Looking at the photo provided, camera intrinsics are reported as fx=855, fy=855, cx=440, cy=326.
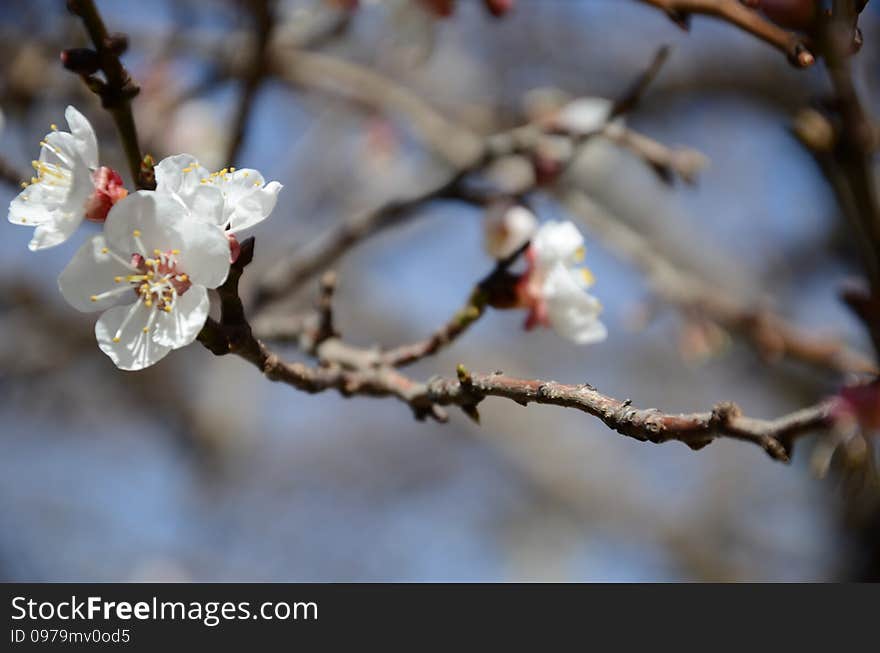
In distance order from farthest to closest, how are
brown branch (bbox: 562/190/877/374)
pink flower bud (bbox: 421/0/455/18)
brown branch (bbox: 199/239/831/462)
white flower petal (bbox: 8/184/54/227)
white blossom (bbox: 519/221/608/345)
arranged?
1. brown branch (bbox: 562/190/877/374)
2. pink flower bud (bbox: 421/0/455/18)
3. white blossom (bbox: 519/221/608/345)
4. white flower petal (bbox: 8/184/54/227)
5. brown branch (bbox: 199/239/831/462)

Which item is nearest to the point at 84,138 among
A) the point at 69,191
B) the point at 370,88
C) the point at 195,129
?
the point at 69,191

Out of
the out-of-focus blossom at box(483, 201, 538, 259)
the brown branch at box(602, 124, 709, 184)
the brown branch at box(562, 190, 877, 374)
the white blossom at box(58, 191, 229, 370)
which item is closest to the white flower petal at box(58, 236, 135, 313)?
the white blossom at box(58, 191, 229, 370)

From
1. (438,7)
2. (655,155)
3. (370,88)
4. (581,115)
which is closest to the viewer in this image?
(655,155)

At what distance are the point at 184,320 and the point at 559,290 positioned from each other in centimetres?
62

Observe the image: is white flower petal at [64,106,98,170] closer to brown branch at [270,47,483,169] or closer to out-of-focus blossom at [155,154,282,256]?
out-of-focus blossom at [155,154,282,256]

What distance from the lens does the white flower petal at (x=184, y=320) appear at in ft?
3.22

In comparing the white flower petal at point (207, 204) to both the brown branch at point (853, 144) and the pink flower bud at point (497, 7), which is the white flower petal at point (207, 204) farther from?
the pink flower bud at point (497, 7)

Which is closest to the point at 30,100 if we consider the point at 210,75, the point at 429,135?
the point at 210,75

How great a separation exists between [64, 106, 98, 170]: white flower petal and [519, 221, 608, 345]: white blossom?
0.67 meters

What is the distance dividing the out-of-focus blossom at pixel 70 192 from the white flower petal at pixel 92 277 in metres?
0.03

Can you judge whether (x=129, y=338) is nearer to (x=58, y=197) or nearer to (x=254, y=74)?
(x=58, y=197)

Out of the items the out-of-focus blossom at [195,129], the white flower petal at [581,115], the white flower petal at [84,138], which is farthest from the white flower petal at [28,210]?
the out-of-focus blossom at [195,129]

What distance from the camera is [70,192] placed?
3.30 feet

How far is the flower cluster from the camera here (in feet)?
3.20
